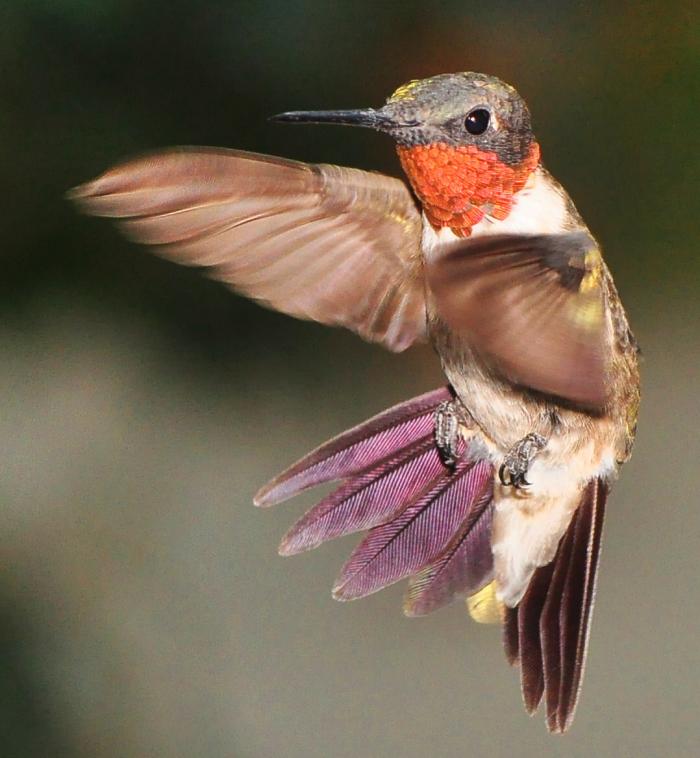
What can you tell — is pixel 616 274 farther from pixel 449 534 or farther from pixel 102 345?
pixel 449 534

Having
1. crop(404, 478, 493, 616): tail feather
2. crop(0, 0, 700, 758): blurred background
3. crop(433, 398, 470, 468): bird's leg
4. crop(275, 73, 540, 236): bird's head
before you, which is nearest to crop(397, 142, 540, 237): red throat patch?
crop(275, 73, 540, 236): bird's head

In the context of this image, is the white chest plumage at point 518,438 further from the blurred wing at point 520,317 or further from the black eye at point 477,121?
the blurred wing at point 520,317

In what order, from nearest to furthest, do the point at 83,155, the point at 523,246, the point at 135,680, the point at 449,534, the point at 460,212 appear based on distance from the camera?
the point at 523,246 < the point at 460,212 < the point at 449,534 < the point at 83,155 < the point at 135,680

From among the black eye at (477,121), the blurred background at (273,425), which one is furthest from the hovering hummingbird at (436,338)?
the blurred background at (273,425)

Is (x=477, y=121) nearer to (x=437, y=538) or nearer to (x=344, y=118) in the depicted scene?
(x=344, y=118)

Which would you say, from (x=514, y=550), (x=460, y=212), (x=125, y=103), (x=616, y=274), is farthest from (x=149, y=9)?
(x=616, y=274)

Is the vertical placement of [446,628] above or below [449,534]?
below
